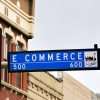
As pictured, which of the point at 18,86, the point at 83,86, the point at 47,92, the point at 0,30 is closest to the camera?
the point at 0,30

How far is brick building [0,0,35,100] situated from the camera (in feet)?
145

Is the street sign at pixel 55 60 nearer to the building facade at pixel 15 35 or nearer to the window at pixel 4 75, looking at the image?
the building facade at pixel 15 35

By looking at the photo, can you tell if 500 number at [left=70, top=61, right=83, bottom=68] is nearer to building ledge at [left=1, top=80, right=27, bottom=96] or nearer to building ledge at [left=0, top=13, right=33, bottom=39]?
building ledge at [left=0, top=13, right=33, bottom=39]

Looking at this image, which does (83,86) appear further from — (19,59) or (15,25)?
(19,59)

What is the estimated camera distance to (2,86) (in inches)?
1718

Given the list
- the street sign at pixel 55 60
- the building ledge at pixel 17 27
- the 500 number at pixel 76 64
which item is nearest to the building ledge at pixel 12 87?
the building ledge at pixel 17 27

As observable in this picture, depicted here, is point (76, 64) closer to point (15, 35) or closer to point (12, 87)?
point (12, 87)

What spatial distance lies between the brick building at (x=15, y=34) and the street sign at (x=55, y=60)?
8.44 metres

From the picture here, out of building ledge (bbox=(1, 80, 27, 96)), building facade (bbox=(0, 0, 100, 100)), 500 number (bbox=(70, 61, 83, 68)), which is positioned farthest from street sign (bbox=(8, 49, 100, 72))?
building ledge (bbox=(1, 80, 27, 96))

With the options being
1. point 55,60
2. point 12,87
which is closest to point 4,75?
point 12,87

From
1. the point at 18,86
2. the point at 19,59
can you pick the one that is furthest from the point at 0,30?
the point at 19,59

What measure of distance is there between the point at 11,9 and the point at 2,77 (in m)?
4.92

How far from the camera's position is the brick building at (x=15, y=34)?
1738 inches

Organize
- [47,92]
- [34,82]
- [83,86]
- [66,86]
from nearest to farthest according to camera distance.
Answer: [34,82]
[47,92]
[66,86]
[83,86]
